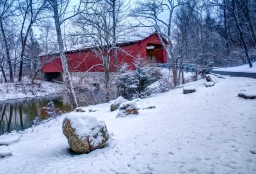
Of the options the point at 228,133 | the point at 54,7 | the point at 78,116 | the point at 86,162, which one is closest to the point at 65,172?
the point at 86,162

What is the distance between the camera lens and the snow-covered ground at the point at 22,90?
73.2 ft

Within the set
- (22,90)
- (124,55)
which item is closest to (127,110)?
(124,55)

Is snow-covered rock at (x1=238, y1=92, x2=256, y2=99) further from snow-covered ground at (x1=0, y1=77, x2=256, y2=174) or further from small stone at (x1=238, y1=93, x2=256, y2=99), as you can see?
snow-covered ground at (x1=0, y1=77, x2=256, y2=174)

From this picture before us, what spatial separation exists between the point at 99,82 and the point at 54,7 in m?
5.64

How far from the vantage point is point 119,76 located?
1197cm

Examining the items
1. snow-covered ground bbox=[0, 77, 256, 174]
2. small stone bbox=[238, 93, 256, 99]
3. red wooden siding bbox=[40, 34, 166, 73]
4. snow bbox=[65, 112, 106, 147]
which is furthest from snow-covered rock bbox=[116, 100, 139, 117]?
red wooden siding bbox=[40, 34, 166, 73]

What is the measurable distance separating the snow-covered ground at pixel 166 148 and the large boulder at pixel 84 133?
178mm

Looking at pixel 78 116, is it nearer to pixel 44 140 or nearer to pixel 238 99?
pixel 44 140

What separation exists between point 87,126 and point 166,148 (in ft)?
5.94

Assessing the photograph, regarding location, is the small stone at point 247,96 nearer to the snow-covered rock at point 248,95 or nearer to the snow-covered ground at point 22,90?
the snow-covered rock at point 248,95

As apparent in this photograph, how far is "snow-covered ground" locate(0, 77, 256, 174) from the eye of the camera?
3361mm

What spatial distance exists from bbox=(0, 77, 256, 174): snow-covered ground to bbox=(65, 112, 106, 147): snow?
28 centimetres

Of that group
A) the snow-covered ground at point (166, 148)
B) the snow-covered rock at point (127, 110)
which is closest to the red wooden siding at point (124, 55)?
the snow-covered rock at point (127, 110)

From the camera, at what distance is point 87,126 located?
4633mm
